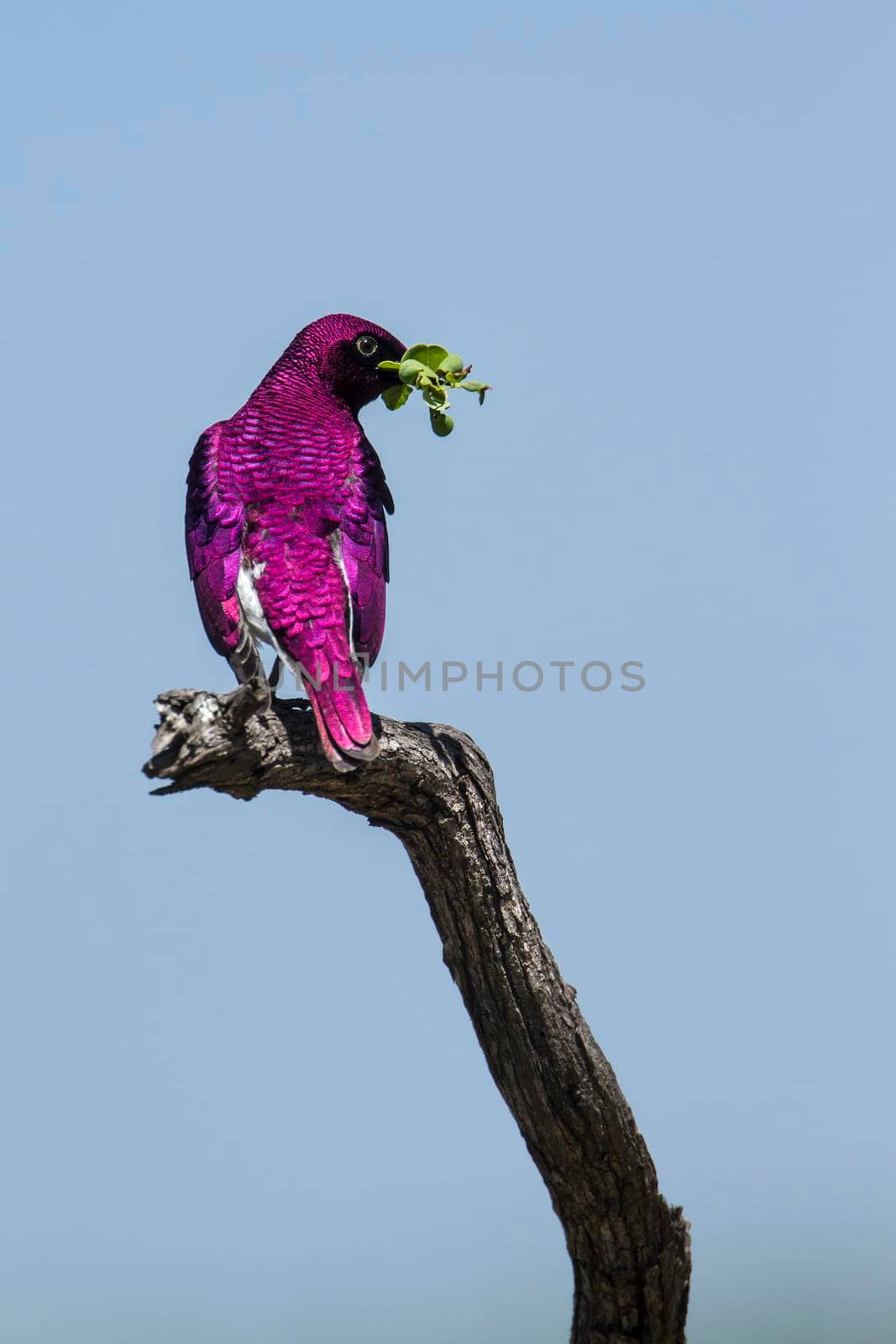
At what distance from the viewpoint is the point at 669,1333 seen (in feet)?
12.9

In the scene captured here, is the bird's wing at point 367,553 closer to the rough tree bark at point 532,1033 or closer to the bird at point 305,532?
the bird at point 305,532

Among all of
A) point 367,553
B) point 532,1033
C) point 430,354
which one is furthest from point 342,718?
point 430,354

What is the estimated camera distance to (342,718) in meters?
3.33

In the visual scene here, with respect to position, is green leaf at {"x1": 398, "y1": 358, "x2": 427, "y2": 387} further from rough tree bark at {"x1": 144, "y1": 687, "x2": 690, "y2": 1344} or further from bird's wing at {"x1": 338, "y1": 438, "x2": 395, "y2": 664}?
rough tree bark at {"x1": 144, "y1": 687, "x2": 690, "y2": 1344}

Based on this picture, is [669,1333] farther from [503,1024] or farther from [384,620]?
[384,620]

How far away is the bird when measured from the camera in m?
3.52

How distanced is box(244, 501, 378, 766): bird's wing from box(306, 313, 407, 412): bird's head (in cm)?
58

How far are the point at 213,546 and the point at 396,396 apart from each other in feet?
2.74

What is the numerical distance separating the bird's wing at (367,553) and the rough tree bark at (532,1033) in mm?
249

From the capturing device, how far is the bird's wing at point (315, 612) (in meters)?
3.33

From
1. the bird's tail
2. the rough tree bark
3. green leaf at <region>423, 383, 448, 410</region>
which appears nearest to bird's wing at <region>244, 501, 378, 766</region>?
the bird's tail

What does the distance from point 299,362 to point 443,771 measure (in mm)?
1333

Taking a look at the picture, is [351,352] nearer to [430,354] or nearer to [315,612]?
[430,354]

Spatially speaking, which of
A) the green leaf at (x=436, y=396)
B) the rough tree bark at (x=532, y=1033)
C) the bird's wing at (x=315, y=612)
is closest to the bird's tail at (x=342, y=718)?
the bird's wing at (x=315, y=612)
